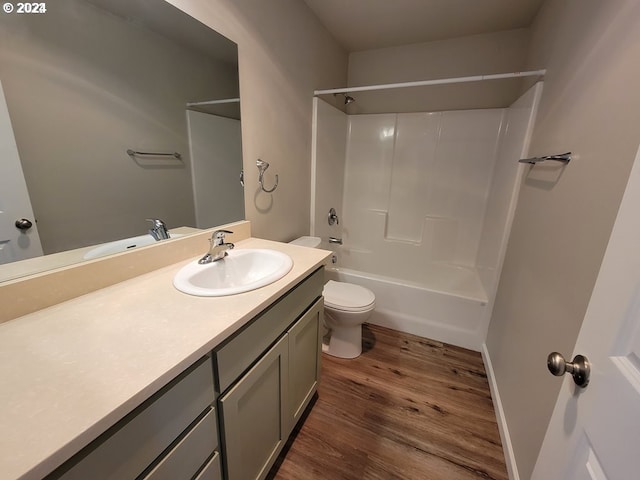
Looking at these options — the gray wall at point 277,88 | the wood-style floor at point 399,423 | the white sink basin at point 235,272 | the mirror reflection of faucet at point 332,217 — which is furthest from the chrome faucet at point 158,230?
the mirror reflection of faucet at point 332,217

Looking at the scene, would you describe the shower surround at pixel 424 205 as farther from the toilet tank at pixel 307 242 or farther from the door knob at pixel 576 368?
the door knob at pixel 576 368

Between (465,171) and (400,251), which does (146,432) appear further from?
(465,171)

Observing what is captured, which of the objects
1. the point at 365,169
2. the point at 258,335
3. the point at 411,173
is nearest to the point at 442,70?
the point at 411,173

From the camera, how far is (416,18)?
196 cm

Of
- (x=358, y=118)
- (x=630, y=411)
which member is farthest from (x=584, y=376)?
(x=358, y=118)

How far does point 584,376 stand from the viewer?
1.73ft

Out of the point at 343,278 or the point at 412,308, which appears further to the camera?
the point at 343,278

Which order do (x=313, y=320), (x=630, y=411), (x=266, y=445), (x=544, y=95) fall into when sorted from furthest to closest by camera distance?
(x=544, y=95), (x=313, y=320), (x=266, y=445), (x=630, y=411)

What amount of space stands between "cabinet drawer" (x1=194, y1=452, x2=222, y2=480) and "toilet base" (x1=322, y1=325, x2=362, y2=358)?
116 cm

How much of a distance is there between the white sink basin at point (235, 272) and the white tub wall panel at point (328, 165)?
103 centimetres

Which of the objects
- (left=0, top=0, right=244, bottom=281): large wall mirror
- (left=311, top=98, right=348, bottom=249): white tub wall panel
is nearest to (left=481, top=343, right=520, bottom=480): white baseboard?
(left=311, top=98, right=348, bottom=249): white tub wall panel

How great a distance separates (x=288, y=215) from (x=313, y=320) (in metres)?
0.93

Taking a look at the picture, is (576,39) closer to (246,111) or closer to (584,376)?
(584,376)

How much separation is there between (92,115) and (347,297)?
5.11 feet
